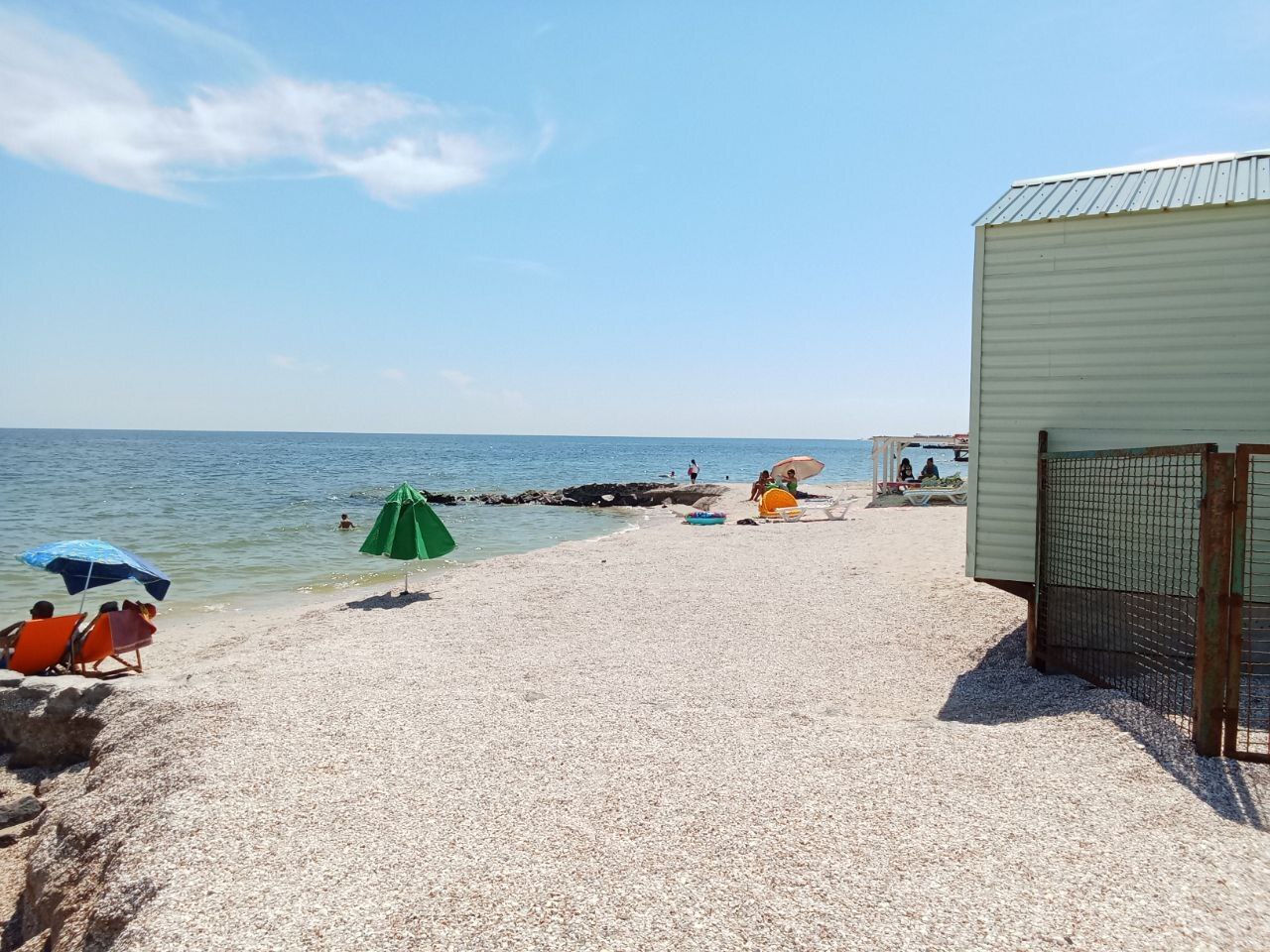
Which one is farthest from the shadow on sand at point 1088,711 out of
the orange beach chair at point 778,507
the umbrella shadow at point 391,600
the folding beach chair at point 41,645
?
the orange beach chair at point 778,507

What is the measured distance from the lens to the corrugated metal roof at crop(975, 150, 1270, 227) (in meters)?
7.21

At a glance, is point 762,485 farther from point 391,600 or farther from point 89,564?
point 89,564

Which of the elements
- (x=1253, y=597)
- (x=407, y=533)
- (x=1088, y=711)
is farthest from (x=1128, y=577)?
(x=407, y=533)

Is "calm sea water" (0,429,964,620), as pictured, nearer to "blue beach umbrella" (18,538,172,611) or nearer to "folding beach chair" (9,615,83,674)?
"blue beach umbrella" (18,538,172,611)

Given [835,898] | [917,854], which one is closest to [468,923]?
[835,898]

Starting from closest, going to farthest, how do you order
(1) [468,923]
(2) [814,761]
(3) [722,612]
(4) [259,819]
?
(1) [468,923]
(4) [259,819]
(2) [814,761]
(3) [722,612]

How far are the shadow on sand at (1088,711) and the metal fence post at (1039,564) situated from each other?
0.17 metres

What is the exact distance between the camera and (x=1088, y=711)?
620 centimetres

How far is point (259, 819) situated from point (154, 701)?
9.46ft

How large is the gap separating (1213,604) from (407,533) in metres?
10.2

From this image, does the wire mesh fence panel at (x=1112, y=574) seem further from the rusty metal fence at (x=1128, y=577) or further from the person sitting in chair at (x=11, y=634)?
the person sitting in chair at (x=11, y=634)

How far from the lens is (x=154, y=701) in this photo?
6656mm

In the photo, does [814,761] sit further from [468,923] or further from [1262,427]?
[1262,427]

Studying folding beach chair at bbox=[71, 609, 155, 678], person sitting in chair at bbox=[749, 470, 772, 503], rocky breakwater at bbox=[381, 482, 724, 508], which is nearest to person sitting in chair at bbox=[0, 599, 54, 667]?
folding beach chair at bbox=[71, 609, 155, 678]
